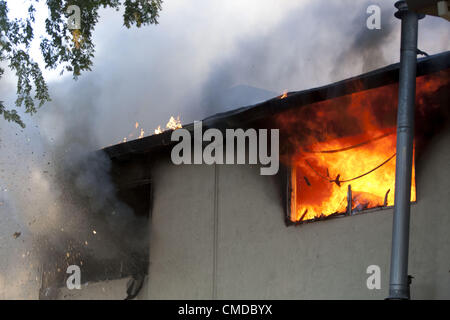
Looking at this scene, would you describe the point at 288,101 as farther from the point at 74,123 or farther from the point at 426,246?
the point at 74,123

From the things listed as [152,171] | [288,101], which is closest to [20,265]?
[152,171]

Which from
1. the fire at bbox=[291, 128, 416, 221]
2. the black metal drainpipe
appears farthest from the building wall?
the black metal drainpipe

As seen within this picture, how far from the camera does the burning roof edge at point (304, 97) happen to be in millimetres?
7438

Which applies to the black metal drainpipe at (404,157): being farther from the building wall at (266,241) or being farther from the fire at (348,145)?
the building wall at (266,241)

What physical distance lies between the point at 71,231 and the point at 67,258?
0.58 metres

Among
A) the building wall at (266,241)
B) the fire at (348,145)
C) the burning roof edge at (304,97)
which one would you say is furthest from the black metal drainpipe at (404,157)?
the building wall at (266,241)

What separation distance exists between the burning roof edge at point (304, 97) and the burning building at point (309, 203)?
0.05ft

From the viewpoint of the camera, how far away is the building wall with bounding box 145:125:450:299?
7.76m

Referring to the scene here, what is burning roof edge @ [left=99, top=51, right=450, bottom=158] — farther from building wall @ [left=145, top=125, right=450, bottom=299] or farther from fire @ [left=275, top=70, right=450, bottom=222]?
building wall @ [left=145, top=125, right=450, bottom=299]

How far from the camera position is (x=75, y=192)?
1188 centimetres

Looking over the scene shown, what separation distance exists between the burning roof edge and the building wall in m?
0.71

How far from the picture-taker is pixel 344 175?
9039 millimetres

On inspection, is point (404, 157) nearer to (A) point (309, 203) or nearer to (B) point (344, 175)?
(B) point (344, 175)

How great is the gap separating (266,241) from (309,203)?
842mm
